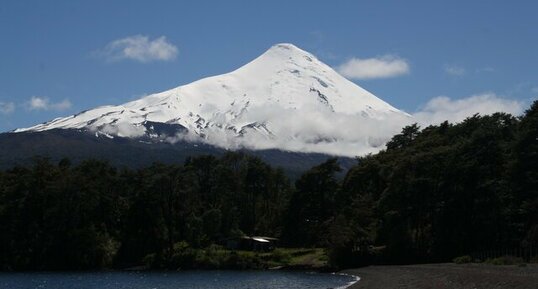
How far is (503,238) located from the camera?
54.5m

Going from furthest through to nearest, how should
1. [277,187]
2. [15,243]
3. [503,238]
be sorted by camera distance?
[277,187] < [15,243] < [503,238]

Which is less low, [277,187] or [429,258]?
[277,187]

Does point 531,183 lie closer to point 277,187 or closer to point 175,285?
point 175,285

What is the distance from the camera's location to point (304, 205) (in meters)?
86.8

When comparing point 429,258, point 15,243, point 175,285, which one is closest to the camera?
point 175,285

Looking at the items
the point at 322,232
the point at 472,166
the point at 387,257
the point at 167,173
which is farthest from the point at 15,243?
the point at 472,166

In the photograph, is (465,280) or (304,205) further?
(304,205)

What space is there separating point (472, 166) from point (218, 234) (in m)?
39.6

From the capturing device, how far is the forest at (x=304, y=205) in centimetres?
5659

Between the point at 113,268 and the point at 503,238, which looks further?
the point at 113,268

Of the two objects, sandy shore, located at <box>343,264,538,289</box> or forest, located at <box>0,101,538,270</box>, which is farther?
forest, located at <box>0,101,538,270</box>

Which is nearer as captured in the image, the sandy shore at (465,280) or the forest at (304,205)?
the sandy shore at (465,280)

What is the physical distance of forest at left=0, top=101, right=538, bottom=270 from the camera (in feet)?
186

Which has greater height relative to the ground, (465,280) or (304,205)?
(304,205)
